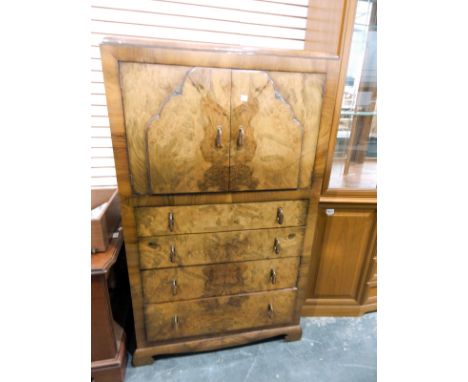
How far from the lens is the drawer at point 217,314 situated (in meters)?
1.59

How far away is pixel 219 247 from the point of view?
1.51 m

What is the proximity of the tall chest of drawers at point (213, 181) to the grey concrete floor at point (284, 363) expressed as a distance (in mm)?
120

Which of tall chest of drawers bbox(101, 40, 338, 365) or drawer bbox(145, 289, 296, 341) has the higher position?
tall chest of drawers bbox(101, 40, 338, 365)

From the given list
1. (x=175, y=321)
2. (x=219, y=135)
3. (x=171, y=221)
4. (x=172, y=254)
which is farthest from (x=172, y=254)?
(x=219, y=135)

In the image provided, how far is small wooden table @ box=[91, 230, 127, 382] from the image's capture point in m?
1.40

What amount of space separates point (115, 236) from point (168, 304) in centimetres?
53

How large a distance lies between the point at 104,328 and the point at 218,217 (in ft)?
3.05

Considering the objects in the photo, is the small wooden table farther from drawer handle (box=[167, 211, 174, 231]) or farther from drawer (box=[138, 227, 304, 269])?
drawer handle (box=[167, 211, 174, 231])

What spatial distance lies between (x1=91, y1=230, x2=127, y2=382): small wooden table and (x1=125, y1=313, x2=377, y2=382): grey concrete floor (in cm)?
14

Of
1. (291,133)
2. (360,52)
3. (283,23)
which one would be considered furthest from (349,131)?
(283,23)

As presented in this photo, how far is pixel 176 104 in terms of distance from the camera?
1.17 metres

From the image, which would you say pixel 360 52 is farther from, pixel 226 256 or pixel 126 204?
pixel 126 204

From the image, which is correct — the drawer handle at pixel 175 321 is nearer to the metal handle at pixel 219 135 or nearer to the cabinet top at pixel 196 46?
the metal handle at pixel 219 135

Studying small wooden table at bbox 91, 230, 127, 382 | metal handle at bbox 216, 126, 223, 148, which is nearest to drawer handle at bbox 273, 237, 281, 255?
metal handle at bbox 216, 126, 223, 148
